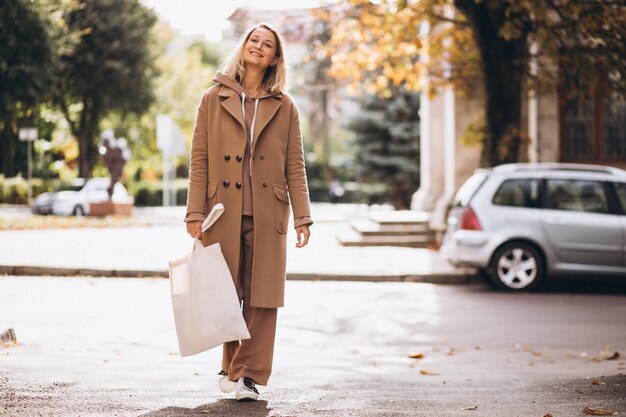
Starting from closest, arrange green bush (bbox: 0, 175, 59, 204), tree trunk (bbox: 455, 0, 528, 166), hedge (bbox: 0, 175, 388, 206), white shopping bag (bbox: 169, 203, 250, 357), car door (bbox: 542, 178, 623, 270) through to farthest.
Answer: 1. white shopping bag (bbox: 169, 203, 250, 357)
2. car door (bbox: 542, 178, 623, 270)
3. tree trunk (bbox: 455, 0, 528, 166)
4. green bush (bbox: 0, 175, 59, 204)
5. hedge (bbox: 0, 175, 388, 206)

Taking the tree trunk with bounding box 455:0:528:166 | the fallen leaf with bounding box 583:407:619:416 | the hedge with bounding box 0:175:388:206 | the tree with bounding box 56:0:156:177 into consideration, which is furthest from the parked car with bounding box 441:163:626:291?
the hedge with bounding box 0:175:388:206

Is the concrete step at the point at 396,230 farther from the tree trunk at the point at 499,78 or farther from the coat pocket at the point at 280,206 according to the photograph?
the coat pocket at the point at 280,206

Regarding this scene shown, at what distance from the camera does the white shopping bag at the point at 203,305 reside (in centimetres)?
514

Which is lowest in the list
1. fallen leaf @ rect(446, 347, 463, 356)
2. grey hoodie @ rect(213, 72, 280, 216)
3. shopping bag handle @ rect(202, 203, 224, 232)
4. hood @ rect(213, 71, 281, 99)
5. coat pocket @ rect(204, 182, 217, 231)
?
fallen leaf @ rect(446, 347, 463, 356)

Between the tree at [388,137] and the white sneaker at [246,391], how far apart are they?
31.6 metres

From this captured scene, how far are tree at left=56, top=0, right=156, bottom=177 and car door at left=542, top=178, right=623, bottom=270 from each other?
28265 mm

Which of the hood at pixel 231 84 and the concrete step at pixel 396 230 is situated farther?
the concrete step at pixel 396 230

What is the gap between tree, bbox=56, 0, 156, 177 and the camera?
132ft

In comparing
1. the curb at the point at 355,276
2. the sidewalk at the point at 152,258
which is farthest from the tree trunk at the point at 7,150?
the curb at the point at 355,276

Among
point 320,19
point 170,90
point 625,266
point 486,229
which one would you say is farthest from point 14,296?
point 170,90

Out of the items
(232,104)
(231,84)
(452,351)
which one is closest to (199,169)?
(232,104)

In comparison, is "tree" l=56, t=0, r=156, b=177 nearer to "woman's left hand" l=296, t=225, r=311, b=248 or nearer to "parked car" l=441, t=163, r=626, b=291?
"parked car" l=441, t=163, r=626, b=291

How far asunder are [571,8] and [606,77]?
190 centimetres

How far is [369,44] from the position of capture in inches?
881
